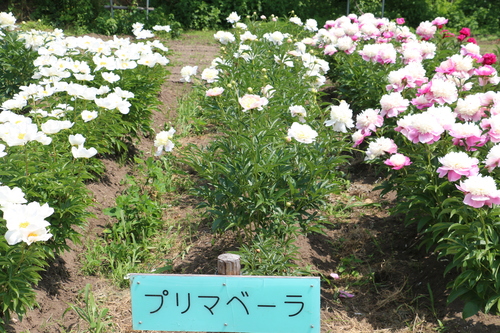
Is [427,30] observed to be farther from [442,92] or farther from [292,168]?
[292,168]

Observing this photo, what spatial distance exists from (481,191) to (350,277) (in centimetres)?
120

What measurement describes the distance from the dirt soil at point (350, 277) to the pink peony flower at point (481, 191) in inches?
28.4

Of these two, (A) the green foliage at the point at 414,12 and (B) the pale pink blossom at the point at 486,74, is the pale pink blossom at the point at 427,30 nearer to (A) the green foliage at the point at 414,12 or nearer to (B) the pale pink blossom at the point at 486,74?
(B) the pale pink blossom at the point at 486,74

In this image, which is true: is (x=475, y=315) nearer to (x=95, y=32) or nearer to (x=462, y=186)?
(x=462, y=186)

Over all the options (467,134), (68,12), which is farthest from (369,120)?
(68,12)

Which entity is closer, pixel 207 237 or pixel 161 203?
A: pixel 207 237

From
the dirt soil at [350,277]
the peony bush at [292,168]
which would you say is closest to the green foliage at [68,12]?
the peony bush at [292,168]

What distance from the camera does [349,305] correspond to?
2.99m

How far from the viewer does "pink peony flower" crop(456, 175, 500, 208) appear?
2.23m

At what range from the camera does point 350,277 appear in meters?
3.25

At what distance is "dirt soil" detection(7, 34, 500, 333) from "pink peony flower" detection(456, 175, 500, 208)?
72 cm

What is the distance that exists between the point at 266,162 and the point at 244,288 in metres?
1.12

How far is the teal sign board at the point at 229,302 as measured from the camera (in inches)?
72.6

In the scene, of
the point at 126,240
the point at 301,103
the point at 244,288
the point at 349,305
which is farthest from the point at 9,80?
the point at 244,288
